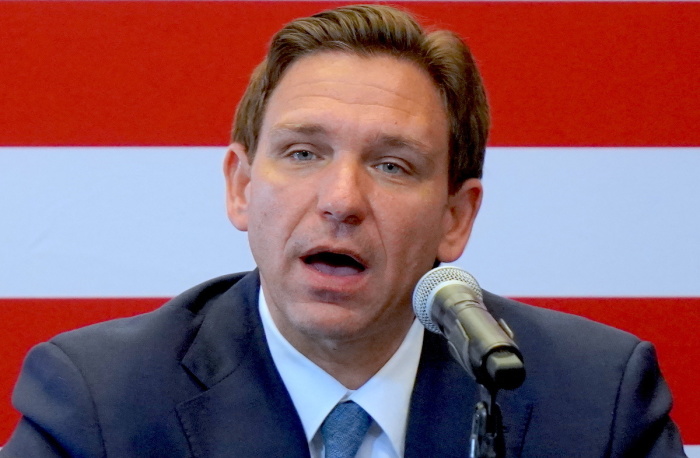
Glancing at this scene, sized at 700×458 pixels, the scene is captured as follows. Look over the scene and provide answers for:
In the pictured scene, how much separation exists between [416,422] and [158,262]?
2.18 feet

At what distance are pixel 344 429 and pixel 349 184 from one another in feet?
1.17

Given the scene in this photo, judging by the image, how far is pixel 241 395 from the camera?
4.87 feet

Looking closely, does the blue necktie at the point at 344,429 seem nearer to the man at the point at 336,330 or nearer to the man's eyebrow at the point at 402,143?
the man at the point at 336,330

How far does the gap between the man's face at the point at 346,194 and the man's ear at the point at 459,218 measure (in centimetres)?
2

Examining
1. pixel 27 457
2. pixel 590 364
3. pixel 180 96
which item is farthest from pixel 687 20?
pixel 27 457

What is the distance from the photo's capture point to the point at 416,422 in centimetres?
150

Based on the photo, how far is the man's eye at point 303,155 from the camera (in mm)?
1445

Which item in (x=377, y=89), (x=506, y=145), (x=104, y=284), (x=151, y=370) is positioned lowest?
(x=151, y=370)

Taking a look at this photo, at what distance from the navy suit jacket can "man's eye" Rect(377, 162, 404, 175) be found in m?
0.30

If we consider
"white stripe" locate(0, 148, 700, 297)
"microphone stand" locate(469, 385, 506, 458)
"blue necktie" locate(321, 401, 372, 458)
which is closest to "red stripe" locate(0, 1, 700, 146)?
"white stripe" locate(0, 148, 700, 297)

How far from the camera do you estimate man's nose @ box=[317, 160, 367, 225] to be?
1352 mm

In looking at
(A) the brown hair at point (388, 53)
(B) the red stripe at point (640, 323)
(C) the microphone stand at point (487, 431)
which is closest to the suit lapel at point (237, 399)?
(A) the brown hair at point (388, 53)

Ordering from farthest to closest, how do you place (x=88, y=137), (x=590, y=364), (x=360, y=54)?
(x=88, y=137)
(x=590, y=364)
(x=360, y=54)

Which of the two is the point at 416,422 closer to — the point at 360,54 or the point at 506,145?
the point at 360,54
